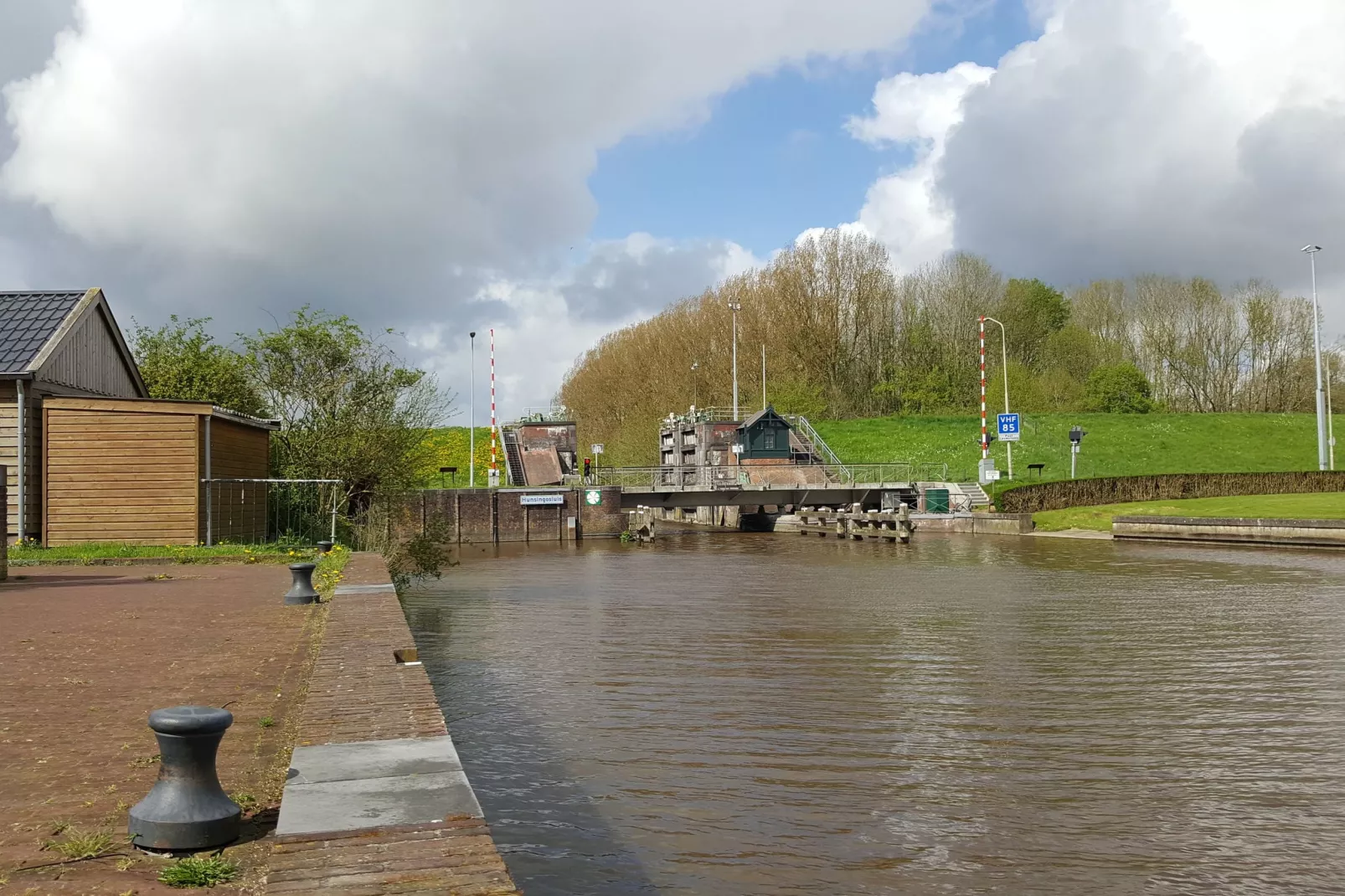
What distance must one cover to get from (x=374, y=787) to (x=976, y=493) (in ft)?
144

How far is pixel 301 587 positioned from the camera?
12734 millimetres

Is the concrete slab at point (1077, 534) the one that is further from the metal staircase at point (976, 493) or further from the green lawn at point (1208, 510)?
the metal staircase at point (976, 493)

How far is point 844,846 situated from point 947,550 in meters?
27.1

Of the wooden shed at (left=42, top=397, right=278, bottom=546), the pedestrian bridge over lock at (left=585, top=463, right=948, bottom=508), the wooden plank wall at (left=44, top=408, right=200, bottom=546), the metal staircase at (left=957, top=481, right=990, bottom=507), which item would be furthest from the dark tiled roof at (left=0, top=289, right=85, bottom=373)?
the metal staircase at (left=957, top=481, right=990, bottom=507)

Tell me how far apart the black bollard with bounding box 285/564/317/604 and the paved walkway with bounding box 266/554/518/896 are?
6.18m

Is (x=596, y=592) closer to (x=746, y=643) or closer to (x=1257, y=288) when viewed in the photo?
(x=746, y=643)

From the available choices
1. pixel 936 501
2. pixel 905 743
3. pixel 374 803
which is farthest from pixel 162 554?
pixel 936 501

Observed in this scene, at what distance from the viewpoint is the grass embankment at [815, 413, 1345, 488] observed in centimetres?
5600

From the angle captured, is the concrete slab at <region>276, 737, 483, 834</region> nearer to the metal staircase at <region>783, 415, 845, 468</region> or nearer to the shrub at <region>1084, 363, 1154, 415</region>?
Result: the metal staircase at <region>783, 415, 845, 468</region>

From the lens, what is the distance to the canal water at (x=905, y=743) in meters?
5.71

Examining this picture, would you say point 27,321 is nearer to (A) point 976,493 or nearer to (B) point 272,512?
(B) point 272,512

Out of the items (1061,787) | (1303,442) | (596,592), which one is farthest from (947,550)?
(1303,442)

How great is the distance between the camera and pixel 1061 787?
693 cm

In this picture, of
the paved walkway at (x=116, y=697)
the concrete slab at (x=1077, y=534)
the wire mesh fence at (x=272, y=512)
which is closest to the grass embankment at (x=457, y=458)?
the wire mesh fence at (x=272, y=512)
